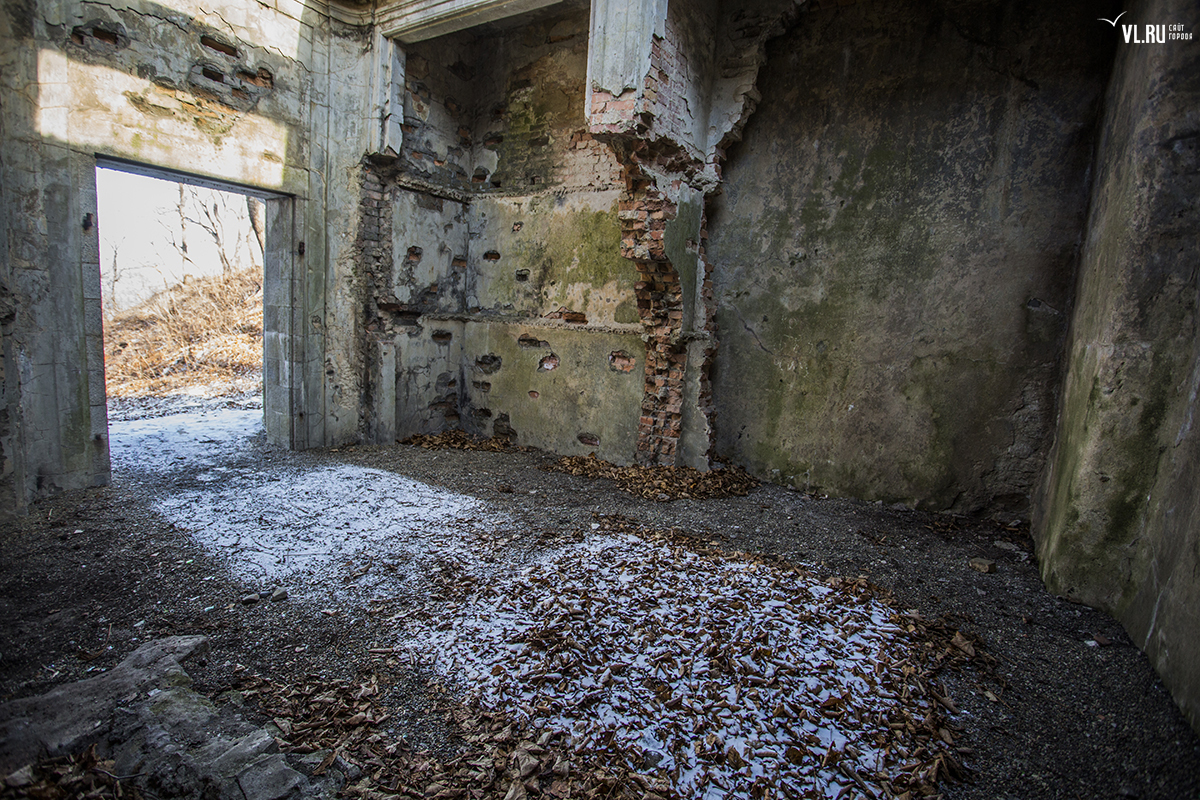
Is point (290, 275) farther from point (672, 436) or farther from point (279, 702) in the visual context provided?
point (279, 702)

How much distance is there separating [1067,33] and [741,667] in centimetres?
476

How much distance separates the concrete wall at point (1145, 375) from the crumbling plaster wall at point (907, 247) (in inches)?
34.1

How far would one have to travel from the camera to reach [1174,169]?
9.43ft

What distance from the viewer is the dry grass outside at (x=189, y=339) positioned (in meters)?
9.27

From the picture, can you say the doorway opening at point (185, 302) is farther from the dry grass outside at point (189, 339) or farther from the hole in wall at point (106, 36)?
the hole in wall at point (106, 36)

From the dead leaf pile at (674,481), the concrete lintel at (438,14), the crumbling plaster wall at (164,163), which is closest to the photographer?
the crumbling plaster wall at (164,163)

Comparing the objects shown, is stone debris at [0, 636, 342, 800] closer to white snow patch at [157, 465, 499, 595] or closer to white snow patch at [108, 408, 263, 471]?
white snow patch at [157, 465, 499, 595]

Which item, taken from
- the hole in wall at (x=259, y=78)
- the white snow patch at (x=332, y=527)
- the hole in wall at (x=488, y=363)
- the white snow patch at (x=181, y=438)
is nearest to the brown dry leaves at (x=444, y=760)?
the white snow patch at (x=332, y=527)

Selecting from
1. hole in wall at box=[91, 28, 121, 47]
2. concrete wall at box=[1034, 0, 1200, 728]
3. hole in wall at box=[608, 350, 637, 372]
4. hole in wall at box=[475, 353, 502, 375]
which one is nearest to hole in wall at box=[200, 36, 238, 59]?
hole in wall at box=[91, 28, 121, 47]

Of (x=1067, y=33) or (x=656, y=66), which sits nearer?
(x=1067, y=33)

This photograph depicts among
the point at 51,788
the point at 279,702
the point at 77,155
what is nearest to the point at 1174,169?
the point at 279,702

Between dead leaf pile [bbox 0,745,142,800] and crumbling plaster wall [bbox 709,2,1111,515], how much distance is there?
15.3ft

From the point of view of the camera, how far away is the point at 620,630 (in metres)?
2.79

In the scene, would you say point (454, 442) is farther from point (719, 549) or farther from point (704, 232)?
point (719, 549)
